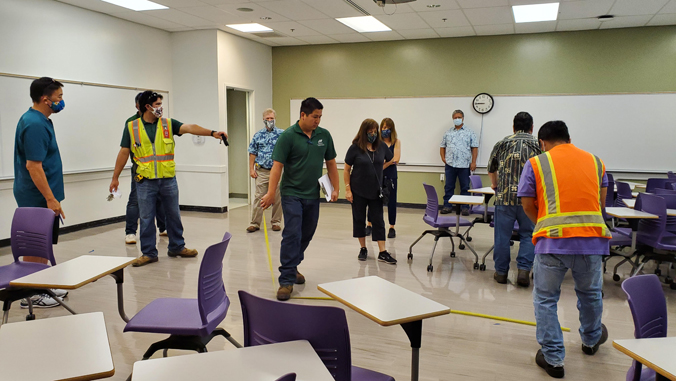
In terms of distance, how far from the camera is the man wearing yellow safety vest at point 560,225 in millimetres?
2803

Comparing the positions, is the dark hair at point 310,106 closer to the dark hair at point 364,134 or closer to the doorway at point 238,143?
the dark hair at point 364,134

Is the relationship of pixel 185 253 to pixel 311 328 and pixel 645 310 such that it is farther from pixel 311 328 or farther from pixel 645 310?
pixel 645 310

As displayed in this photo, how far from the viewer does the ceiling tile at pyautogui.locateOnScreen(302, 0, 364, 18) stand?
21.6 ft

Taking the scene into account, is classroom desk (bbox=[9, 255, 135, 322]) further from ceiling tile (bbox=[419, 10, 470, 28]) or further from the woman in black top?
ceiling tile (bbox=[419, 10, 470, 28])

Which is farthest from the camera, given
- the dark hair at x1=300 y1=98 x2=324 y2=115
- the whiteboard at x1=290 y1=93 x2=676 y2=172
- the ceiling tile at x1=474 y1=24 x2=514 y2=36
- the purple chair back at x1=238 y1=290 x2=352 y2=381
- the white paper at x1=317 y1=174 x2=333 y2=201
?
the whiteboard at x1=290 y1=93 x2=676 y2=172

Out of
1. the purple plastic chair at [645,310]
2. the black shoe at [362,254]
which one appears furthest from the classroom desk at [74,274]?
the black shoe at [362,254]

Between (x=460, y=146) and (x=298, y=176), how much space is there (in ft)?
17.6

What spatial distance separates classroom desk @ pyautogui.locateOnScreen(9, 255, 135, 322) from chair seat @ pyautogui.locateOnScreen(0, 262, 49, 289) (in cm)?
74

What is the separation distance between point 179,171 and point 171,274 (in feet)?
14.0

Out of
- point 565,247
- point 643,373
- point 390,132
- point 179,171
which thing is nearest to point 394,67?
point 390,132

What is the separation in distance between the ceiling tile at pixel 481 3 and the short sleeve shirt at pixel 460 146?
2579 millimetres

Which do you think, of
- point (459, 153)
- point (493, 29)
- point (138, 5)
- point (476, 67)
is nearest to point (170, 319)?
point (138, 5)

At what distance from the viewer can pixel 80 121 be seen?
22.5 feet

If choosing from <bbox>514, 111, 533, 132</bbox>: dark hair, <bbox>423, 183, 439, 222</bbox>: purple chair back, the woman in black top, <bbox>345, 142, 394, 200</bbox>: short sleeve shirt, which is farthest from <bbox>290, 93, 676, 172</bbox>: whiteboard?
<bbox>514, 111, 533, 132</bbox>: dark hair
